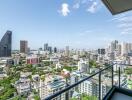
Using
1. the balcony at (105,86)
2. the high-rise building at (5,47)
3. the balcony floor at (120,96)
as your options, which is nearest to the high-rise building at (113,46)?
the balcony at (105,86)

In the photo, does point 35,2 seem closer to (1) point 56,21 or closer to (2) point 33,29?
(2) point 33,29

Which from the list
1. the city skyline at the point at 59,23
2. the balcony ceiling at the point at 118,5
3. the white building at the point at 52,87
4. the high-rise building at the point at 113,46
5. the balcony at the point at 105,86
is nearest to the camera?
the white building at the point at 52,87

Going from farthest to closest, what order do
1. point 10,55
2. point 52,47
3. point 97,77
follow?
point 52,47
point 10,55
point 97,77

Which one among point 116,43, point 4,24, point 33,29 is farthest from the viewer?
point 33,29

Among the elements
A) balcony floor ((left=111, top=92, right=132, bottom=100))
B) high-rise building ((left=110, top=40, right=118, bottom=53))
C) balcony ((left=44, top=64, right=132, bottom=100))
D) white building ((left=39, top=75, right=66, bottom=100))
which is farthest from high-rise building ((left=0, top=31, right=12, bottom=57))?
balcony floor ((left=111, top=92, right=132, bottom=100))

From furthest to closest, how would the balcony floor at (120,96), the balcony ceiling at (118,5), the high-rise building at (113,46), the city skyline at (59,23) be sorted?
the city skyline at (59,23), the high-rise building at (113,46), the balcony floor at (120,96), the balcony ceiling at (118,5)

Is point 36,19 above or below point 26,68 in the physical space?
above

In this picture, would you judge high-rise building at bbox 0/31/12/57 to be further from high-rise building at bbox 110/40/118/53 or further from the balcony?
the balcony

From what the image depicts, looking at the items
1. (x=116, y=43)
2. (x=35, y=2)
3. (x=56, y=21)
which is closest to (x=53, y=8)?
(x=56, y=21)

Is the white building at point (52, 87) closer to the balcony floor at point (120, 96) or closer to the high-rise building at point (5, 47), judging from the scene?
the balcony floor at point (120, 96)

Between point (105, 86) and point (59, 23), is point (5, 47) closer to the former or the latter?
point (105, 86)
